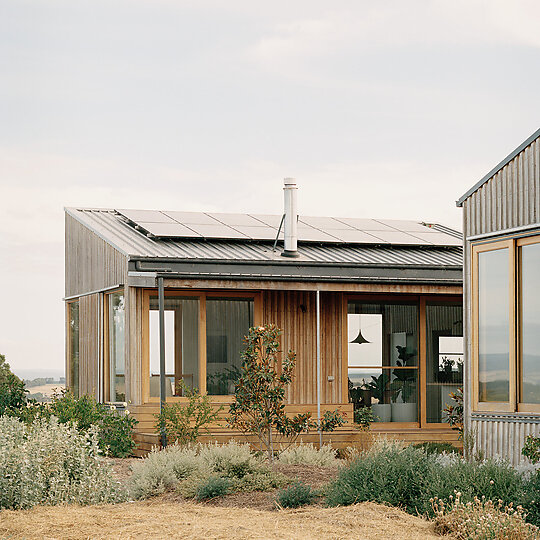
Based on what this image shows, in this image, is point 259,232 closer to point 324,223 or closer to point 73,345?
point 324,223

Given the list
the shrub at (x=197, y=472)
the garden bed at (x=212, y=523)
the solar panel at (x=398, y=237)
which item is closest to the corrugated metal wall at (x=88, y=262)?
the shrub at (x=197, y=472)

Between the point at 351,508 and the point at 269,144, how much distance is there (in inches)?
512

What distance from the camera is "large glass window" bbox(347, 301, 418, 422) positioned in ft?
51.3

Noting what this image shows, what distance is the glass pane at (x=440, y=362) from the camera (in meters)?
16.0

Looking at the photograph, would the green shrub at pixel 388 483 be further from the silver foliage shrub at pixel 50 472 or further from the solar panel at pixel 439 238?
the solar panel at pixel 439 238

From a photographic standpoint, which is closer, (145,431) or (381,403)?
(145,431)

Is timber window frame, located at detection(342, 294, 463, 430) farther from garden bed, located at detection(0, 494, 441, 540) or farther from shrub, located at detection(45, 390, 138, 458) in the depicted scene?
garden bed, located at detection(0, 494, 441, 540)

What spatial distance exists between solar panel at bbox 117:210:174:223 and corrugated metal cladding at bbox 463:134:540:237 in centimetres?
688

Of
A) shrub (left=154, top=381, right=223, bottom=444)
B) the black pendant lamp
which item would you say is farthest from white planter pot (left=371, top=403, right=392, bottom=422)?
shrub (left=154, top=381, right=223, bottom=444)

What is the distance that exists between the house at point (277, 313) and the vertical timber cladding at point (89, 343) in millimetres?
26

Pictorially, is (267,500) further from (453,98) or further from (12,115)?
(12,115)

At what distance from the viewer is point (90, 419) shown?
526 inches

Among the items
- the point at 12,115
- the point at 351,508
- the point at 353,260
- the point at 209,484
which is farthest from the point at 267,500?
the point at 12,115

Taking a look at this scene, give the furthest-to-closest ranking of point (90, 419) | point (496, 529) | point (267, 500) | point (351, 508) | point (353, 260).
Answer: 1. point (353, 260)
2. point (90, 419)
3. point (267, 500)
4. point (351, 508)
5. point (496, 529)
